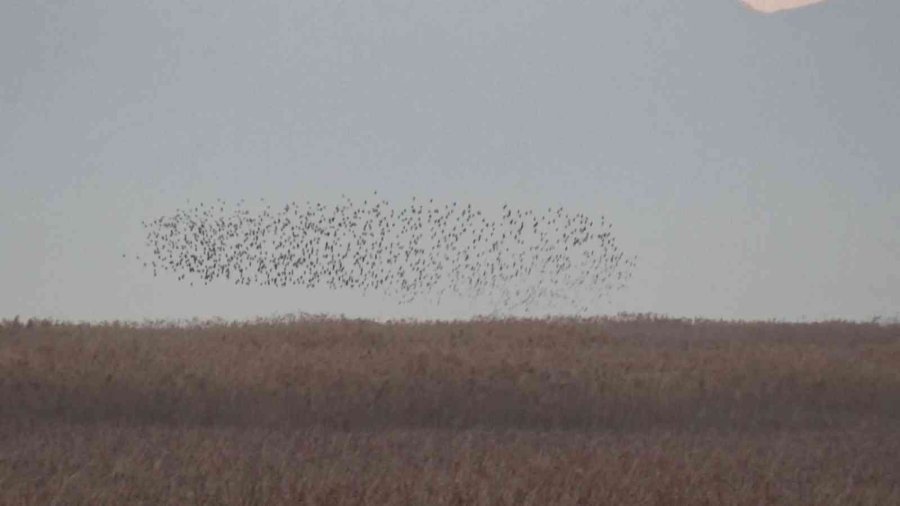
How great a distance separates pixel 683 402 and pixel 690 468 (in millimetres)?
5075

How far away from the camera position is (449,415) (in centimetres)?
1327

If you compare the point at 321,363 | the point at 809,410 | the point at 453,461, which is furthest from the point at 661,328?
the point at 453,461

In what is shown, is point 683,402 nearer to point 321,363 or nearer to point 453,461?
point 321,363

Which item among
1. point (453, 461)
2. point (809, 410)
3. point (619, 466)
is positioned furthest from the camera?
point (809, 410)

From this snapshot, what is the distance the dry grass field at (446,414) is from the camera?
25.5 feet

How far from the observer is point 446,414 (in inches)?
521

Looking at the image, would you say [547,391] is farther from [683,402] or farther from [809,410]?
[809,410]

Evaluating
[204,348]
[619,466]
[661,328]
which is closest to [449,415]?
[204,348]

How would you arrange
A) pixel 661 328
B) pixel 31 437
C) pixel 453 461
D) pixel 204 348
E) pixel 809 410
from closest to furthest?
pixel 453 461 → pixel 31 437 → pixel 809 410 → pixel 204 348 → pixel 661 328

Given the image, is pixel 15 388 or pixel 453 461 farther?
pixel 15 388

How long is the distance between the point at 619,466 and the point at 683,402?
213 inches

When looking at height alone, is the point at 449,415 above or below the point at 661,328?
below

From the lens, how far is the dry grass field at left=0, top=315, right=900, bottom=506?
7781mm

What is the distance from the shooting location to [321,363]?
1430 cm
